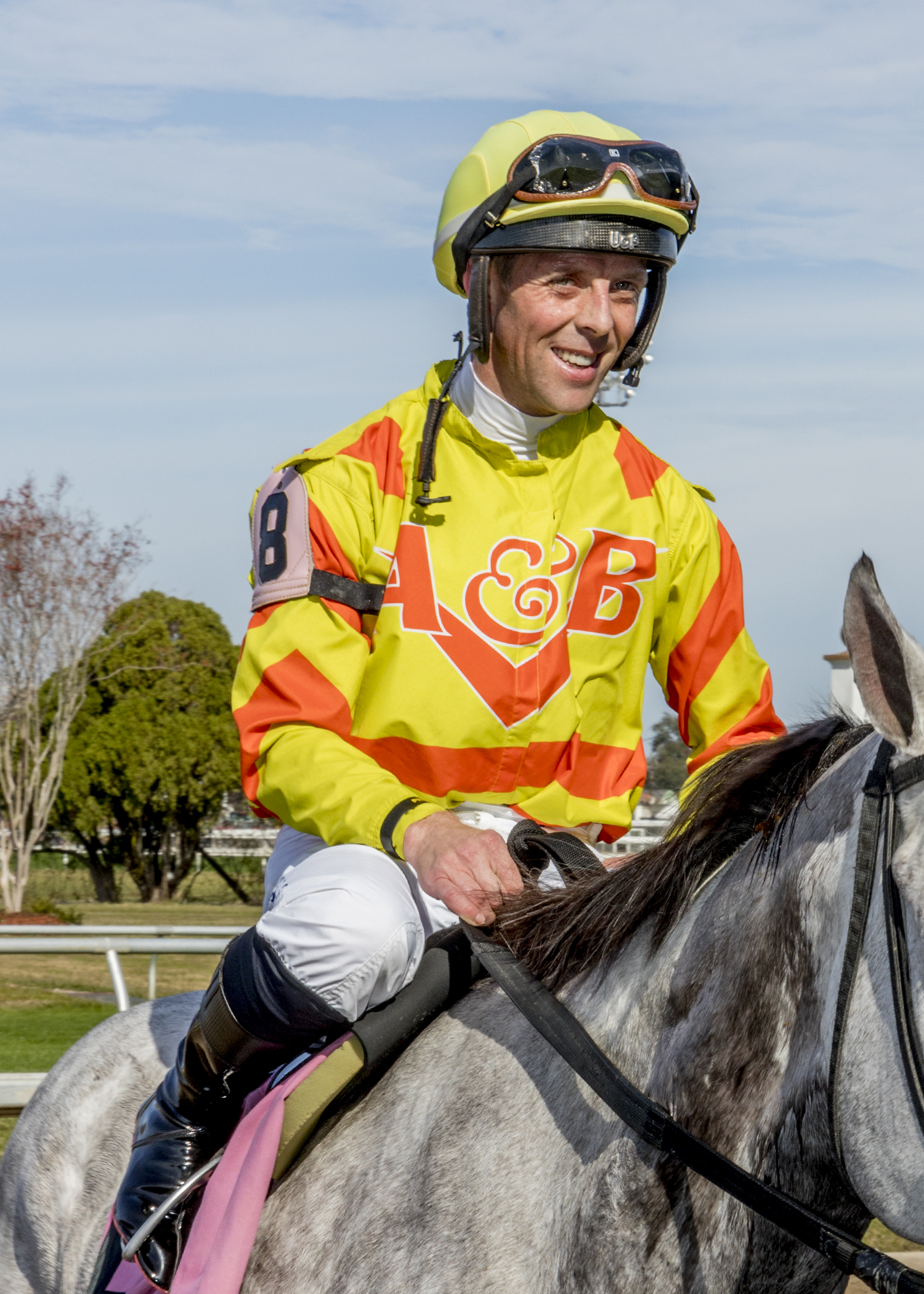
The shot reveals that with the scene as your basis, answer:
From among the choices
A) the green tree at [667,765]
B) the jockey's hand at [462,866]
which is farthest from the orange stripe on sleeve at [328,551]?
the green tree at [667,765]

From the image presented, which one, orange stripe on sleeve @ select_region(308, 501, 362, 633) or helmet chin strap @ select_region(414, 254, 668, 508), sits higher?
helmet chin strap @ select_region(414, 254, 668, 508)

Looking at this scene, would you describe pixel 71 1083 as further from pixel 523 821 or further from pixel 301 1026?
pixel 523 821

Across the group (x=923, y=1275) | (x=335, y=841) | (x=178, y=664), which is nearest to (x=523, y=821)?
(x=335, y=841)

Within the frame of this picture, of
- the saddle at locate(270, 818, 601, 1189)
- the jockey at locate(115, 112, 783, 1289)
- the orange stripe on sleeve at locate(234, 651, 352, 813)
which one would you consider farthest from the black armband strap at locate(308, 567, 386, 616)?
the saddle at locate(270, 818, 601, 1189)

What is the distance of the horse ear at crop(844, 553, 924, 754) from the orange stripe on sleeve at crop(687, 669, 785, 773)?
1068mm

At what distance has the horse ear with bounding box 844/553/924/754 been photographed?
48.2 inches

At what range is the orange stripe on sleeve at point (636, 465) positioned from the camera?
239cm

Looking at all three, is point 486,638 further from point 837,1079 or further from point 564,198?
point 837,1079

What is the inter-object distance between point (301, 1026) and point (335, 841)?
258mm

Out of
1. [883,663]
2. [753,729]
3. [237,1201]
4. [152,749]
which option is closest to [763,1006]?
[883,663]

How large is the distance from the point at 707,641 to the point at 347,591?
26.8 inches

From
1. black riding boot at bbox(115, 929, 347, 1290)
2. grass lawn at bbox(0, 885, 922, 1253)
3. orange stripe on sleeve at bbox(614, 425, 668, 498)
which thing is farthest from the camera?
grass lawn at bbox(0, 885, 922, 1253)

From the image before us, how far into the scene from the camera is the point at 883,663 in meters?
1.24

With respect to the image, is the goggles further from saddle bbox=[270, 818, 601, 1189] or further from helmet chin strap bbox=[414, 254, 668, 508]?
saddle bbox=[270, 818, 601, 1189]
